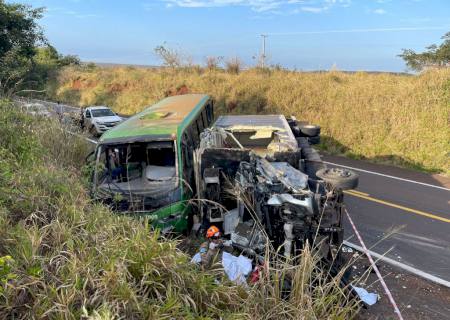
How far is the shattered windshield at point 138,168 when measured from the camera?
7.06m

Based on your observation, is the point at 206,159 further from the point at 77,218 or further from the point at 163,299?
the point at 163,299

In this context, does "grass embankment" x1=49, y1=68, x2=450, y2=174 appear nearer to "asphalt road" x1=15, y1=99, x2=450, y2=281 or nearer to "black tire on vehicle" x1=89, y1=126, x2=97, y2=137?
"asphalt road" x1=15, y1=99, x2=450, y2=281

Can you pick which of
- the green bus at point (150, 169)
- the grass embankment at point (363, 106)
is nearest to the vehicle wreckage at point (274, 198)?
the green bus at point (150, 169)

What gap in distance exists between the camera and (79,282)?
339cm

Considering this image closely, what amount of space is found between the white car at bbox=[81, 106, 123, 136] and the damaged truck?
479 inches

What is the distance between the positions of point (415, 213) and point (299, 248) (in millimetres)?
4991

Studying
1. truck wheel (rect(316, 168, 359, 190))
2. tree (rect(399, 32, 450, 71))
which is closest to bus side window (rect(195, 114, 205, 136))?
truck wheel (rect(316, 168, 359, 190))

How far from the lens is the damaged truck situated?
5.11 m

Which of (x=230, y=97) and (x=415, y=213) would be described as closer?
(x=415, y=213)

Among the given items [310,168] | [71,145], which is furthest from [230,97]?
[310,168]

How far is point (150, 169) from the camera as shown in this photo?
7625mm

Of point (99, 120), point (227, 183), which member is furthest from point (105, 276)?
point (99, 120)

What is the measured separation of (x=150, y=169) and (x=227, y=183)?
1.92 meters

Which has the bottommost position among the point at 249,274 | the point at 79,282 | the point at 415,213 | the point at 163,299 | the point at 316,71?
the point at 415,213
